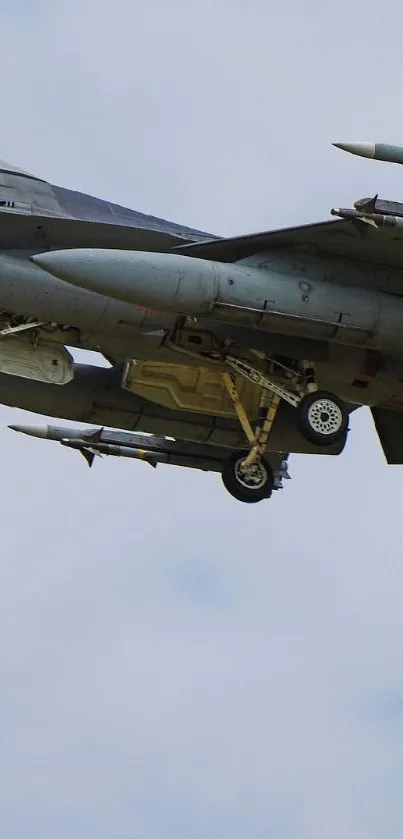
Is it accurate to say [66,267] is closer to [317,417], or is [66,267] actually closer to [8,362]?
[8,362]

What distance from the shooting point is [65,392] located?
22.7 meters

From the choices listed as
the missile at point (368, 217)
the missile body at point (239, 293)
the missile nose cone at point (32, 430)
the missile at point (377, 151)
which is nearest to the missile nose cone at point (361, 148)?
the missile at point (377, 151)

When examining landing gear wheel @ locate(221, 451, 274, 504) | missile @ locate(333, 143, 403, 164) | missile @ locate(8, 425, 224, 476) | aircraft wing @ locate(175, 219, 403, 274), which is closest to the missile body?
aircraft wing @ locate(175, 219, 403, 274)

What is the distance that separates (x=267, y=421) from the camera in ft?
71.7

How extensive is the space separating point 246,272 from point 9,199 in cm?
268

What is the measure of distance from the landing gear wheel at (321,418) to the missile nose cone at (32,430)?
3922 mm

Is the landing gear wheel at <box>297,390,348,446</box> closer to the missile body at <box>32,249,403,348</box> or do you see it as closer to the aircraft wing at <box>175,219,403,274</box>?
the missile body at <box>32,249,403,348</box>

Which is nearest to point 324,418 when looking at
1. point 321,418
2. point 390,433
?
point 321,418

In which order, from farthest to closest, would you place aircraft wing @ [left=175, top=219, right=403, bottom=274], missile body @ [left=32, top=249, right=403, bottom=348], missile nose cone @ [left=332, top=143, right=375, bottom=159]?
aircraft wing @ [left=175, top=219, right=403, bottom=274] → missile body @ [left=32, top=249, right=403, bottom=348] → missile nose cone @ [left=332, top=143, right=375, bottom=159]

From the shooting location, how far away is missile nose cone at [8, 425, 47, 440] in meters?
23.7

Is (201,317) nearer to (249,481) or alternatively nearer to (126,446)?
(249,481)

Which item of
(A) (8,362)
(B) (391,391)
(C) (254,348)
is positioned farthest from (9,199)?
(B) (391,391)

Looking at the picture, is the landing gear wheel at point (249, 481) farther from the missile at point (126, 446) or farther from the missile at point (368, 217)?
the missile at point (368, 217)

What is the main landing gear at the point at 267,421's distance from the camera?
2111 cm
